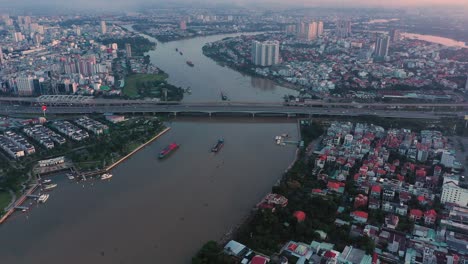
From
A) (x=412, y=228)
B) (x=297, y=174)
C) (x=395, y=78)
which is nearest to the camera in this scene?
(x=412, y=228)

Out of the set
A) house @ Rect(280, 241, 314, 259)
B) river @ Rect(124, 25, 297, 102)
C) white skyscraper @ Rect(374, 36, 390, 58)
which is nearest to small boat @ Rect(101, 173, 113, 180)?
house @ Rect(280, 241, 314, 259)

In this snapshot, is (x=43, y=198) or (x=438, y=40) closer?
(x=43, y=198)

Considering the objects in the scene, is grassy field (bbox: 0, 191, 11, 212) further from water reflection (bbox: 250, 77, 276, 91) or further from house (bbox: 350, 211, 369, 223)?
water reflection (bbox: 250, 77, 276, 91)

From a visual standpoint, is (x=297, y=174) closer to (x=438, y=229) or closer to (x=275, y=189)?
(x=275, y=189)

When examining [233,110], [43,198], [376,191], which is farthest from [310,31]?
[43,198]

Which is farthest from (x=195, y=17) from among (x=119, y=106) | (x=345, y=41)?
(x=119, y=106)

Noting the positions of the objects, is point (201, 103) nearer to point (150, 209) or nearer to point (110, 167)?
point (110, 167)

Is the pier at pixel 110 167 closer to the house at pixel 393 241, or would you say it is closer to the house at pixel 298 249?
the house at pixel 298 249
